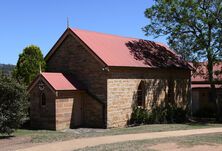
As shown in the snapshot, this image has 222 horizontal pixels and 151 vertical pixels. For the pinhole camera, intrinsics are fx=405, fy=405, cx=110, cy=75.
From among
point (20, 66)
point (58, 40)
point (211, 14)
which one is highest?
point (211, 14)

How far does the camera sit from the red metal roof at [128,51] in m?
28.4

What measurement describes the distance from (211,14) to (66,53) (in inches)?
477

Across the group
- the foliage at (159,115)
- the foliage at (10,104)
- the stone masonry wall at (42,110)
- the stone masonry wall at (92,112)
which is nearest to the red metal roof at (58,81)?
the stone masonry wall at (42,110)

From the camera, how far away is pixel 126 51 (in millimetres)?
31281

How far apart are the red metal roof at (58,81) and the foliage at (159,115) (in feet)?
17.6

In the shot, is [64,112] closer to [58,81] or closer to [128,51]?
[58,81]

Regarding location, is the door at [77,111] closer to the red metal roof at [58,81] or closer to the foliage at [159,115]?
the red metal roof at [58,81]

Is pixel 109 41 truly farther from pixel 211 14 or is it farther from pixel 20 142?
pixel 20 142

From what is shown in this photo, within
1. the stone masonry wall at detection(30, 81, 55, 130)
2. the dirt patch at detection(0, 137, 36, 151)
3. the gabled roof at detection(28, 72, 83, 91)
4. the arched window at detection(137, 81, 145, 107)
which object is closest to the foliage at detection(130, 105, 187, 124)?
the arched window at detection(137, 81, 145, 107)

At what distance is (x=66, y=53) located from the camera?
1172 inches

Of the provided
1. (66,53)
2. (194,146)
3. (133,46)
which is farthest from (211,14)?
(194,146)

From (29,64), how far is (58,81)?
4489 millimetres

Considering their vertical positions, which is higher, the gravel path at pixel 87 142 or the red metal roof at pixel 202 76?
the red metal roof at pixel 202 76

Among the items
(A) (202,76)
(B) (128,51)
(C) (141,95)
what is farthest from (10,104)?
(A) (202,76)
